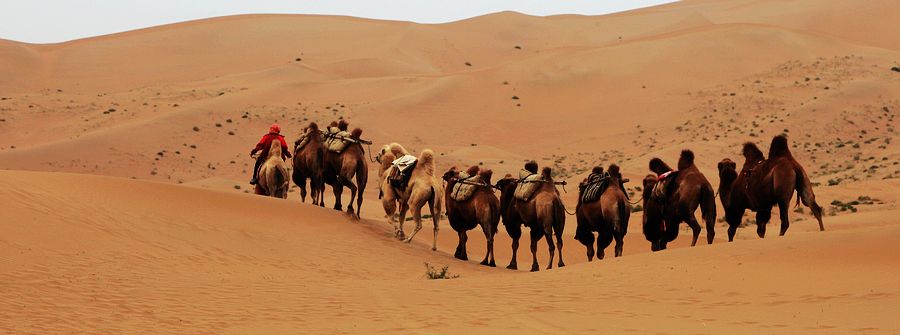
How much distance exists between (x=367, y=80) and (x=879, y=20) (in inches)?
1908

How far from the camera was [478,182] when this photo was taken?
19797 mm

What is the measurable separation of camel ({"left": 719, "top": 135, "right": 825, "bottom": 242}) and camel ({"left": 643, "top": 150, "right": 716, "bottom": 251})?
673 mm

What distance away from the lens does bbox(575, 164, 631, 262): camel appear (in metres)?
18.8

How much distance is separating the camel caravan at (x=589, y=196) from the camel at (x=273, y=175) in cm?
151

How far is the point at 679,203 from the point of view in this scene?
1898 cm

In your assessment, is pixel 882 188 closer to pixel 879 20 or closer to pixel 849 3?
pixel 879 20

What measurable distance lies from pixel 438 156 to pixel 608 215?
104ft

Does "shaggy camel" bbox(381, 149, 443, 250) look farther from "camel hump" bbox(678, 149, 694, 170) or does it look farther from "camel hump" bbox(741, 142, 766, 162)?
"camel hump" bbox(741, 142, 766, 162)

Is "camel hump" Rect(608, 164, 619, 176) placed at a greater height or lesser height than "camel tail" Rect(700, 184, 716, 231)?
greater

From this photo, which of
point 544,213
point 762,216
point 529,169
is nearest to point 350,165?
point 529,169

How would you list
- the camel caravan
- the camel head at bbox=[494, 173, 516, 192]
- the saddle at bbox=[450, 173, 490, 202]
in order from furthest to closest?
the camel head at bbox=[494, 173, 516, 192]
the saddle at bbox=[450, 173, 490, 202]
the camel caravan

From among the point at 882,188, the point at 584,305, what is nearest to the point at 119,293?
the point at 584,305

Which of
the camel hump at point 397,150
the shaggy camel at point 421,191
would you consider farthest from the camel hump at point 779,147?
the camel hump at point 397,150

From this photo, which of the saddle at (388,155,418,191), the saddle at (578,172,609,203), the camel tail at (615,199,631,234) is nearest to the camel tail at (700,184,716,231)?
the camel tail at (615,199,631,234)
